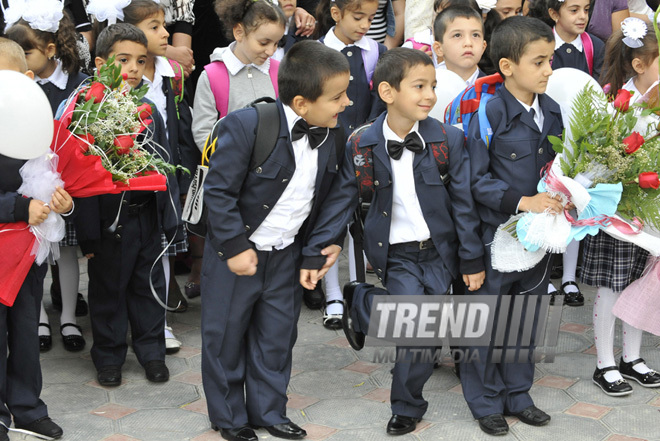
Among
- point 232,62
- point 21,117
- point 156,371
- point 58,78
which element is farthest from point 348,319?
point 58,78

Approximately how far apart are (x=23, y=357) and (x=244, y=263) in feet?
3.68

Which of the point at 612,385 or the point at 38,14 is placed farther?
the point at 38,14

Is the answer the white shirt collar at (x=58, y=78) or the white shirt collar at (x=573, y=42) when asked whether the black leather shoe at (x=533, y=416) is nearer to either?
the white shirt collar at (x=573, y=42)

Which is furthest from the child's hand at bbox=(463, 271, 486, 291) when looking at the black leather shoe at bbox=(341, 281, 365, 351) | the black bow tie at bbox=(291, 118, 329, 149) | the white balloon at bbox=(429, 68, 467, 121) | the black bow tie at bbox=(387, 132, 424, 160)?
the white balloon at bbox=(429, 68, 467, 121)

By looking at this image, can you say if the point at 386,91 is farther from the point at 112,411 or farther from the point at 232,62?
the point at 112,411

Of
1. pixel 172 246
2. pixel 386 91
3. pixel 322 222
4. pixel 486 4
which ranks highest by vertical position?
pixel 486 4

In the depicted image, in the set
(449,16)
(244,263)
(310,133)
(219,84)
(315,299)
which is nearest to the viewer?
(244,263)

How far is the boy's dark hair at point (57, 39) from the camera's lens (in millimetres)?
4578

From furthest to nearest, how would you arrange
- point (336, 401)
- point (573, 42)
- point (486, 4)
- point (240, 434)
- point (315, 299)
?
point (573, 42) < point (315, 299) < point (486, 4) < point (336, 401) < point (240, 434)

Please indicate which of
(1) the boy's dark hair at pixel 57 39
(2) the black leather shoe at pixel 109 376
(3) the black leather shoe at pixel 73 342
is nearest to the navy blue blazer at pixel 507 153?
(2) the black leather shoe at pixel 109 376

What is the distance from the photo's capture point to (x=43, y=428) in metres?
3.96

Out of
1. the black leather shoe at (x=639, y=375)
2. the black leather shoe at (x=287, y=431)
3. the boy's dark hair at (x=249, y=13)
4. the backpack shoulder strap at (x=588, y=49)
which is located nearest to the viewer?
the black leather shoe at (x=287, y=431)

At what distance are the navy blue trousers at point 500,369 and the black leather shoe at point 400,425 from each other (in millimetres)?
306

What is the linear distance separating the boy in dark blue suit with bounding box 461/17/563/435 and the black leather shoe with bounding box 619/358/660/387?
0.74m
